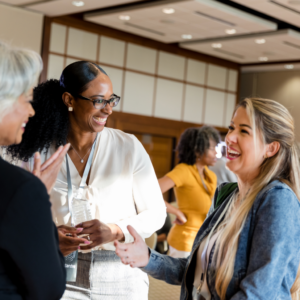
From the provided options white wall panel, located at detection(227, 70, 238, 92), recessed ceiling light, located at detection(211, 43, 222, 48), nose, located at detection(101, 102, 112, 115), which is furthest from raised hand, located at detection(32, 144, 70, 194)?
white wall panel, located at detection(227, 70, 238, 92)

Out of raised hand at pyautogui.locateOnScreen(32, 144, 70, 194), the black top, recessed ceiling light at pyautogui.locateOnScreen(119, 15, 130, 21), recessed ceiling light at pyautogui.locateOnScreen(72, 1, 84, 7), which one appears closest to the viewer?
the black top

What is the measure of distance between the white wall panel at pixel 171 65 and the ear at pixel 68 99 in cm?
697

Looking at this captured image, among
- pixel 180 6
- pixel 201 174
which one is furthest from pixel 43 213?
pixel 180 6

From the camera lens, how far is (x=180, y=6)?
6117mm

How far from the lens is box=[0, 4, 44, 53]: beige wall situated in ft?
21.8

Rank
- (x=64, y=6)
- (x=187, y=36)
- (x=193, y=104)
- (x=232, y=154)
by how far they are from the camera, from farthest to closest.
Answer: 1. (x=193, y=104)
2. (x=187, y=36)
3. (x=64, y=6)
4. (x=232, y=154)

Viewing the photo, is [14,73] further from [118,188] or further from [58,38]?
[58,38]

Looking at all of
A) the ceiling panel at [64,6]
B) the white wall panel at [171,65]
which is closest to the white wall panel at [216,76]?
the white wall panel at [171,65]

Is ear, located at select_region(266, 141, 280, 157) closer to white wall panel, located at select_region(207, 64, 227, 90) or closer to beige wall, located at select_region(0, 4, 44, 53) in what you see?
beige wall, located at select_region(0, 4, 44, 53)

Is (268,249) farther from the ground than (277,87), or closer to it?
closer to it

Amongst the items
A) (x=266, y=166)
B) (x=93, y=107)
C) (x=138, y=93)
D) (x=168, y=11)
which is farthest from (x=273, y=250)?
(x=138, y=93)

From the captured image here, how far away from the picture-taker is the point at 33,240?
3.38 ft

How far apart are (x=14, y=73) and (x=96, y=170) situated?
0.84 metres

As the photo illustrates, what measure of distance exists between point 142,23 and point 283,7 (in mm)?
2352
